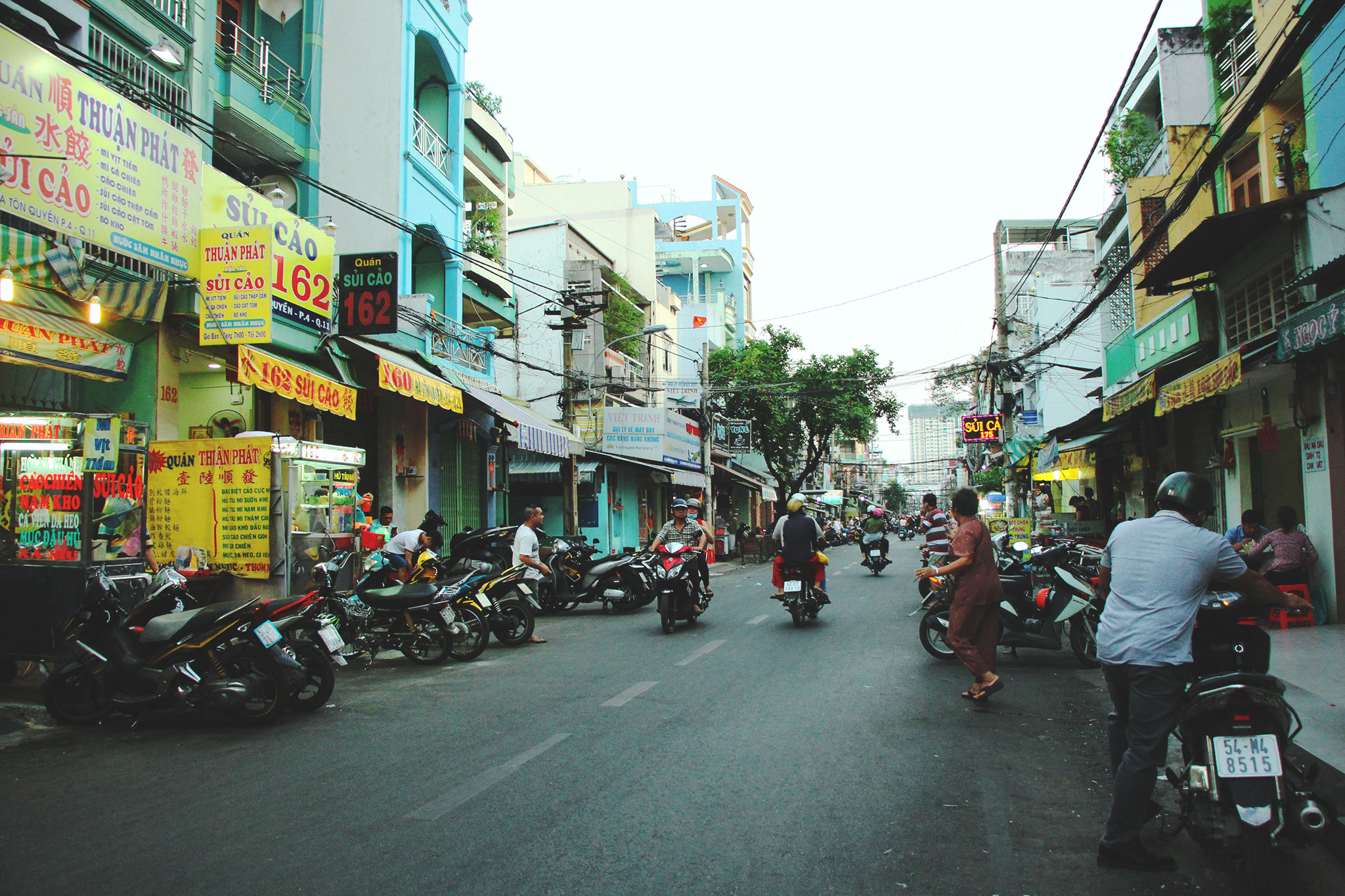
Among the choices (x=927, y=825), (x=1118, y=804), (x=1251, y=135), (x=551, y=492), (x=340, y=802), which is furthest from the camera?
(x=551, y=492)

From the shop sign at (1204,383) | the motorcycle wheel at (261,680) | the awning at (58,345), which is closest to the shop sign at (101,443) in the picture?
the awning at (58,345)

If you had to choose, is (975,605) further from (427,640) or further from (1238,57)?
(1238,57)

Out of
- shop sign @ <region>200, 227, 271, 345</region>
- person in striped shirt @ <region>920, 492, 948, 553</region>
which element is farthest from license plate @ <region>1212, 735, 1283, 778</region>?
shop sign @ <region>200, 227, 271, 345</region>

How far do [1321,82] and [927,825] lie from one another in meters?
11.2

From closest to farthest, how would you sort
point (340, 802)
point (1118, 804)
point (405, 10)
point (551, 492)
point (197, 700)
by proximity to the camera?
point (1118, 804), point (340, 802), point (197, 700), point (405, 10), point (551, 492)

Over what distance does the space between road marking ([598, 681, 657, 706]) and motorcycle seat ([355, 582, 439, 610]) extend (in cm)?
263

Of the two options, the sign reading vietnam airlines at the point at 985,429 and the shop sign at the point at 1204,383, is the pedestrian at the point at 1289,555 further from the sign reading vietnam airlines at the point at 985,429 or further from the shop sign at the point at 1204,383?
the sign reading vietnam airlines at the point at 985,429

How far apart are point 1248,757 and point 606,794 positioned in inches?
115

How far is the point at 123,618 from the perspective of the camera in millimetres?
6727

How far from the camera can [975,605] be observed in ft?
22.2

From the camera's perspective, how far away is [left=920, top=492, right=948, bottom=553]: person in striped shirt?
13.5 metres

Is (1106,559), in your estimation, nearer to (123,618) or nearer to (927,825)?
(927,825)

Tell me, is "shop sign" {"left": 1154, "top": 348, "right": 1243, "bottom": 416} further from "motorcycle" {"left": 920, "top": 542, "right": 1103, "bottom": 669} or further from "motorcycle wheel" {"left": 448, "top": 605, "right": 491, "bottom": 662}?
"motorcycle wheel" {"left": 448, "top": 605, "right": 491, "bottom": 662}

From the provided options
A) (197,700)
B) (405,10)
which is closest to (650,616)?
(197,700)
